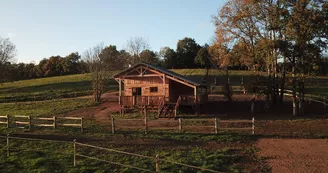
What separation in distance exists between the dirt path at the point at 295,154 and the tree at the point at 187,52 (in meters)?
69.7

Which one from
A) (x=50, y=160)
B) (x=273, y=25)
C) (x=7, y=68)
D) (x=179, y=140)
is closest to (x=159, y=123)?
(x=179, y=140)

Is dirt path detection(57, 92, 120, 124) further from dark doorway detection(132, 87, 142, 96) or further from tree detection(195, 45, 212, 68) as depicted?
tree detection(195, 45, 212, 68)

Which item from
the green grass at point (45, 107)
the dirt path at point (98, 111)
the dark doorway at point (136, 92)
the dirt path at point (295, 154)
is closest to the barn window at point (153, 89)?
the dark doorway at point (136, 92)

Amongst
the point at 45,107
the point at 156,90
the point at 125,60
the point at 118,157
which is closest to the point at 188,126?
the point at 118,157

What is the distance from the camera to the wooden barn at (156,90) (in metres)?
27.8

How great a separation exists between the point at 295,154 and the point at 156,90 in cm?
1795

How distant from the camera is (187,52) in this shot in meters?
86.6

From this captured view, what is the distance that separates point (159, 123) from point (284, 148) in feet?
34.4

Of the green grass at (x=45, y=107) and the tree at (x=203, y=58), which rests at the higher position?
the tree at (x=203, y=58)

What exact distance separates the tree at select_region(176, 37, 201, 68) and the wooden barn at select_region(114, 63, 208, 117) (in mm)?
54377

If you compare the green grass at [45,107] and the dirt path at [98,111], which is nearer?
the dirt path at [98,111]

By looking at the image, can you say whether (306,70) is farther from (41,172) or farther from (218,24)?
(41,172)

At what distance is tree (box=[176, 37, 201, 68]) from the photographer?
8600 centimetres

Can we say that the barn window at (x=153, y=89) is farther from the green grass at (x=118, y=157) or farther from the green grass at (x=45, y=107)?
the green grass at (x=118, y=157)
